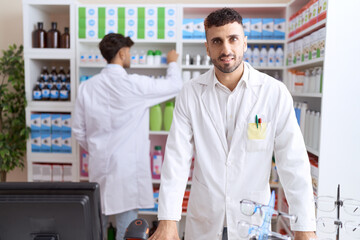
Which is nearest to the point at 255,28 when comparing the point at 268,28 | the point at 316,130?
the point at 268,28

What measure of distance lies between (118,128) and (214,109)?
130 centimetres

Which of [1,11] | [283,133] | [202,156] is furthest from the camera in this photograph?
[1,11]

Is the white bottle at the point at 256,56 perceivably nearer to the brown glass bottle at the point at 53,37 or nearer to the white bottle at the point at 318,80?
the white bottle at the point at 318,80

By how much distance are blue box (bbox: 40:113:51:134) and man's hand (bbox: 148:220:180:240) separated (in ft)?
7.32

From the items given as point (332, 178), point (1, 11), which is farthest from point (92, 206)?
point (1, 11)

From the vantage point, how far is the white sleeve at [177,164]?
1.53 metres

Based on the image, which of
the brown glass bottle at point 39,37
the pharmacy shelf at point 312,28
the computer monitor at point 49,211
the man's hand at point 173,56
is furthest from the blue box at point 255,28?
the computer monitor at point 49,211

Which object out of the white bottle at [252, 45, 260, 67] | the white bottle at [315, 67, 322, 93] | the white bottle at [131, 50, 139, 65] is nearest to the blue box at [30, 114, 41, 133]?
the white bottle at [131, 50, 139, 65]

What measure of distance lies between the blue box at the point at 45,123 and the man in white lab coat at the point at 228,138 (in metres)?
1.99

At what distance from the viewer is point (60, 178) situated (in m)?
3.39

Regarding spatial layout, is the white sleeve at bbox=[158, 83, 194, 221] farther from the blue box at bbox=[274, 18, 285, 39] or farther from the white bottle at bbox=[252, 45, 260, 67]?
the blue box at bbox=[274, 18, 285, 39]

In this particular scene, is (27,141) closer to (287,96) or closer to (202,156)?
(202,156)

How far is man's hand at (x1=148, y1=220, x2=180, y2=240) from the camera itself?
55.1 inches

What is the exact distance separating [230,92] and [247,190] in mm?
514
